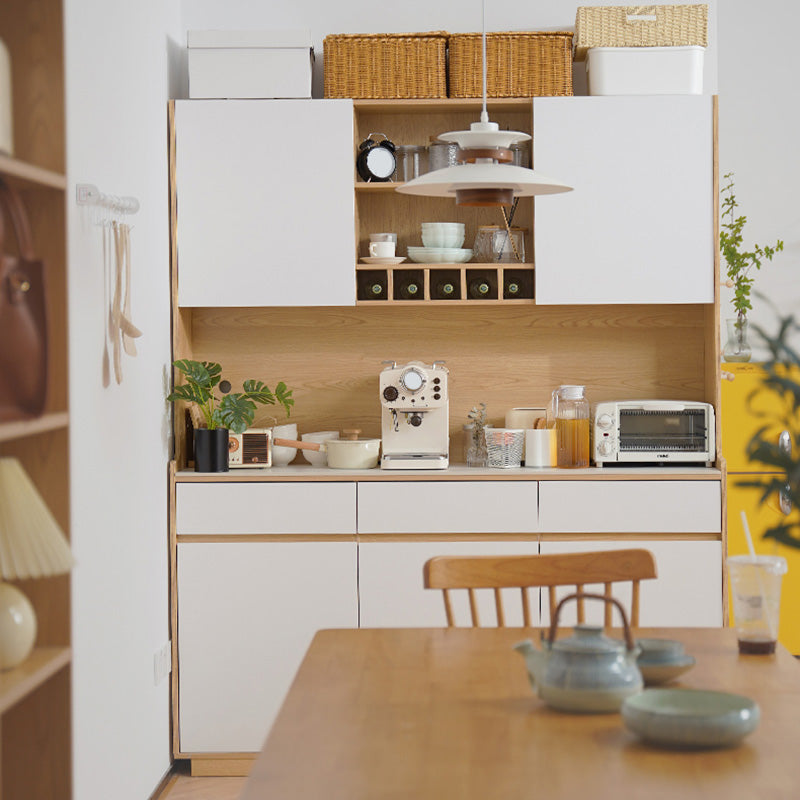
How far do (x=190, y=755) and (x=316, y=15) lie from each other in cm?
255

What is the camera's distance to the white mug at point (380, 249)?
3.82 m

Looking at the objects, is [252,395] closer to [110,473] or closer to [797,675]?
[110,473]

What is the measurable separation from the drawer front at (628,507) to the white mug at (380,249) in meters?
0.94

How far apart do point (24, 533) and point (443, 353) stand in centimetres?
242

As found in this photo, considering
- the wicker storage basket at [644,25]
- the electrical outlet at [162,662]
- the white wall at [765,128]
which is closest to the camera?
the electrical outlet at [162,662]

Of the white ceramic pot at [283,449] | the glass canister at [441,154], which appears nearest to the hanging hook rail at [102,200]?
the white ceramic pot at [283,449]

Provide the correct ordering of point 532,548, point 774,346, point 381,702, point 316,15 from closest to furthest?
point 774,346 < point 381,702 < point 532,548 < point 316,15

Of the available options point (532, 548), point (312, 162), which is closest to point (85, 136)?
point (312, 162)

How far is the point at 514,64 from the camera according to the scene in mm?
3748

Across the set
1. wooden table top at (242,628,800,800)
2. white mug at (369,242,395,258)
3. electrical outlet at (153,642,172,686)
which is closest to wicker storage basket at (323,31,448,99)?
white mug at (369,242,395,258)

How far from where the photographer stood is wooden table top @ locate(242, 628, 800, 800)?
4.48 ft

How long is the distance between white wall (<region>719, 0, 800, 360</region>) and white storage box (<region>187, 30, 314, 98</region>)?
1.79 meters

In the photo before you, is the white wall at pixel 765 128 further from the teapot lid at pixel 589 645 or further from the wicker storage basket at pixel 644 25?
the teapot lid at pixel 589 645

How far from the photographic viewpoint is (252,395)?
12.3ft
